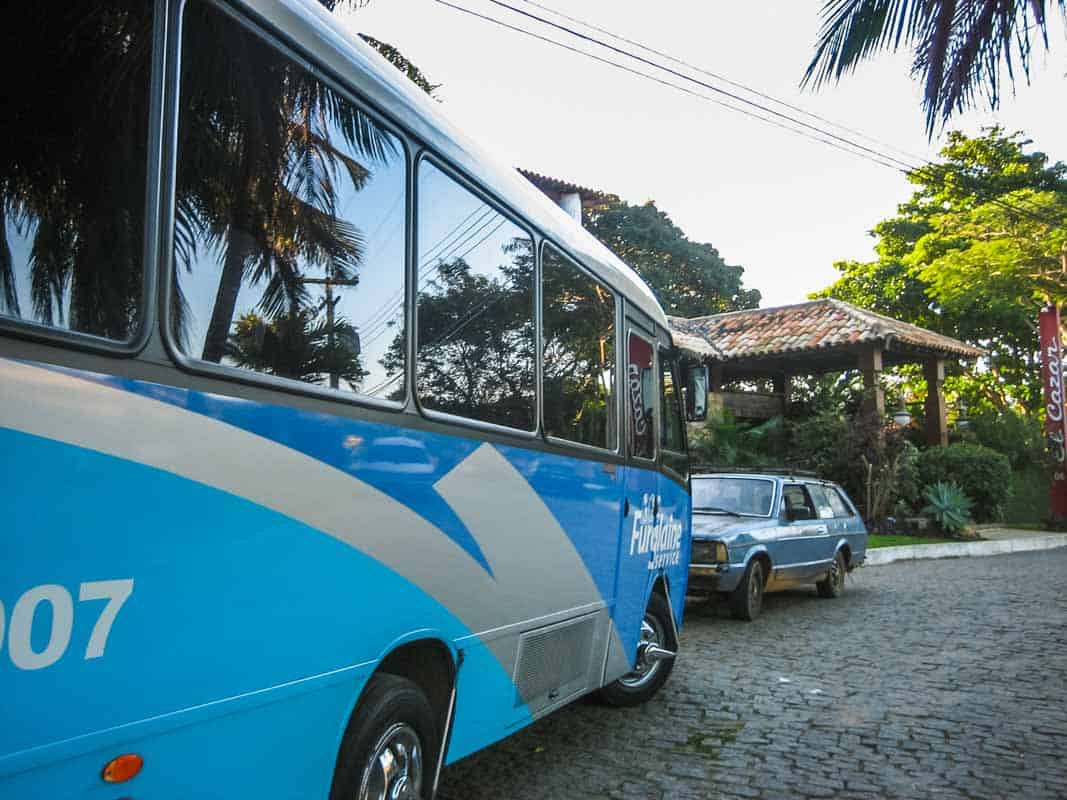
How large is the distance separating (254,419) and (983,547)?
20788mm

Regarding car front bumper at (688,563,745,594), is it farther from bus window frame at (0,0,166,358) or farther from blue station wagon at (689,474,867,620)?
bus window frame at (0,0,166,358)

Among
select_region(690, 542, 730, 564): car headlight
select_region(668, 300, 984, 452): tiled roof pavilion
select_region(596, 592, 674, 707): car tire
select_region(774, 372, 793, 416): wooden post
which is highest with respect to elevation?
select_region(668, 300, 984, 452): tiled roof pavilion

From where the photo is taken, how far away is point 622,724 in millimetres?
6078

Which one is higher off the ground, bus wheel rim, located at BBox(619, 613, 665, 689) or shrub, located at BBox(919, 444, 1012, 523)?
shrub, located at BBox(919, 444, 1012, 523)

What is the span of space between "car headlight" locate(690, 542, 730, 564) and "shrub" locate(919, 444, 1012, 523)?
53.8ft

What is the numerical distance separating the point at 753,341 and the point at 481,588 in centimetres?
2413

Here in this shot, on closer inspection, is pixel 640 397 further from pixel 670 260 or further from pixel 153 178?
pixel 670 260

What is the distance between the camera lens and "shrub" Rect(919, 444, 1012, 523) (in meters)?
24.7

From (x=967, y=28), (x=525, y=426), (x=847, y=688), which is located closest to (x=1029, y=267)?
(x=967, y=28)

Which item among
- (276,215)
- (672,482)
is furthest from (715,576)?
(276,215)

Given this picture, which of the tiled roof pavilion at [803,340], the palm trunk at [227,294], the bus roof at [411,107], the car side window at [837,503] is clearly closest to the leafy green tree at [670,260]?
the tiled roof pavilion at [803,340]

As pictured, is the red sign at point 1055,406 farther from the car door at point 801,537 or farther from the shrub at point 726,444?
the car door at point 801,537

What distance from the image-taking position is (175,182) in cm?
250

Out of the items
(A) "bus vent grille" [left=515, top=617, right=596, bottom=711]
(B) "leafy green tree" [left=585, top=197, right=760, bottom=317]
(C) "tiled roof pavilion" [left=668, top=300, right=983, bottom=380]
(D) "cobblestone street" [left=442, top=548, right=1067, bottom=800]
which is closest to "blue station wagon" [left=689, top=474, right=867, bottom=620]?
(D) "cobblestone street" [left=442, top=548, right=1067, bottom=800]
